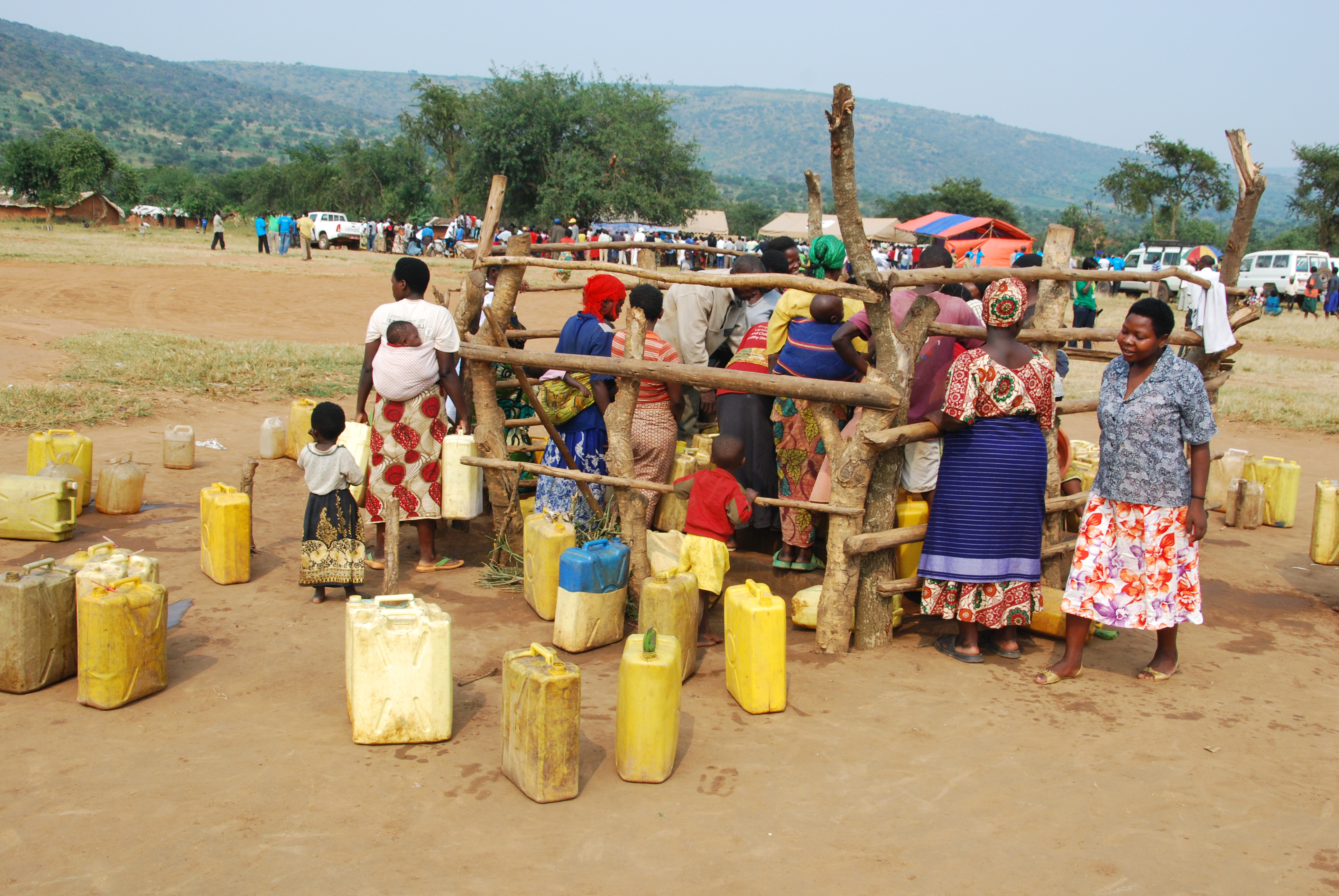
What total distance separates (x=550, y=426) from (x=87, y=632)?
2487 mm

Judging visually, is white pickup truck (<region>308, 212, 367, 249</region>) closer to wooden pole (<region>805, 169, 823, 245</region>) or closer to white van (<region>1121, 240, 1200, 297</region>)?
white van (<region>1121, 240, 1200, 297</region>)

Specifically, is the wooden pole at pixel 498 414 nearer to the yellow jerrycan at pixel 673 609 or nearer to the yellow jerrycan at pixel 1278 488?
the yellow jerrycan at pixel 673 609

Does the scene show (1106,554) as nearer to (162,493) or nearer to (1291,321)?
(162,493)

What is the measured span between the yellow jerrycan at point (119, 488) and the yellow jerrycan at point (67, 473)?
0.10m

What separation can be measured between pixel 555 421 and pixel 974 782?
10.2 ft

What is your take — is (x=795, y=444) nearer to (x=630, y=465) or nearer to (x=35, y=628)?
(x=630, y=465)

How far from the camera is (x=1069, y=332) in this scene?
17.5 feet

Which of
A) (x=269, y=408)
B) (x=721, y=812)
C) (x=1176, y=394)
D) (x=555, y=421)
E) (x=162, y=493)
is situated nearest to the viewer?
(x=721, y=812)

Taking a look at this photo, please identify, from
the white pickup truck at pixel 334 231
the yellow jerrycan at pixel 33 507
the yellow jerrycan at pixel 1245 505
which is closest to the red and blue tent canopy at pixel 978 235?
the yellow jerrycan at pixel 1245 505

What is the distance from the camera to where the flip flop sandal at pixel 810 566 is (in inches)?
224

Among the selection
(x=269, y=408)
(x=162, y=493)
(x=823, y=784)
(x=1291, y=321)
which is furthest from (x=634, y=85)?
(x=823, y=784)

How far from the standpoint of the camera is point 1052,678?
4375 mm

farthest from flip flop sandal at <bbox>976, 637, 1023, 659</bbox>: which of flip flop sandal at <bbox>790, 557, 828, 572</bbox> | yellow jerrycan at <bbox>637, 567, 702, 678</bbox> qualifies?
yellow jerrycan at <bbox>637, 567, 702, 678</bbox>

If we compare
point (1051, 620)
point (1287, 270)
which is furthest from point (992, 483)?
point (1287, 270)
